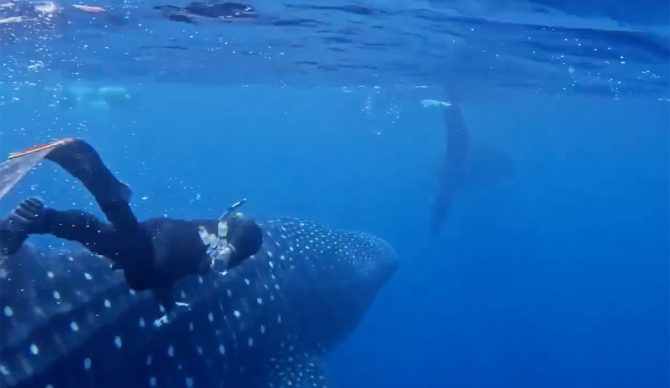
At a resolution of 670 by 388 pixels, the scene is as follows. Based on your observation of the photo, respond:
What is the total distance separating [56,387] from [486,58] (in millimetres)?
18177

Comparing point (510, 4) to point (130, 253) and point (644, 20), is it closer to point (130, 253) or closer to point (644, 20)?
point (644, 20)

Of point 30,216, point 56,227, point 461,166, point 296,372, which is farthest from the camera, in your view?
point 461,166

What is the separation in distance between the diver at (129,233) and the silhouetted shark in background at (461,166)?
828 inches

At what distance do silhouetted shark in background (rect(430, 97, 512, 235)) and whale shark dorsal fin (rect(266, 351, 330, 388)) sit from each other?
61.5 ft

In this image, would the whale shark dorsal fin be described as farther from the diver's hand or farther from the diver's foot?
the diver's hand

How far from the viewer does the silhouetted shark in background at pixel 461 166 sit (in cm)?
2617

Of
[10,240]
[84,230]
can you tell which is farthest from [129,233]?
[10,240]

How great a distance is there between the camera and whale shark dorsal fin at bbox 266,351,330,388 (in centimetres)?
751

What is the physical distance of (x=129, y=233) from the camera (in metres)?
4.90

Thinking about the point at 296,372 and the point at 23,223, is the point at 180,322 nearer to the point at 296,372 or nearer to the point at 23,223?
the point at 23,223

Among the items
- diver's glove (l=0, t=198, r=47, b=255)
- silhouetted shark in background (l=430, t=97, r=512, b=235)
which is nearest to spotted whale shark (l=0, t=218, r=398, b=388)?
diver's glove (l=0, t=198, r=47, b=255)

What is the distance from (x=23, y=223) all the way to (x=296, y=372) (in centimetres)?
394

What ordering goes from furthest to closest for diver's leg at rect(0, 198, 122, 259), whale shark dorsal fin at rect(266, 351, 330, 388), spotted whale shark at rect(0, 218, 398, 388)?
whale shark dorsal fin at rect(266, 351, 330, 388) < spotted whale shark at rect(0, 218, 398, 388) < diver's leg at rect(0, 198, 122, 259)

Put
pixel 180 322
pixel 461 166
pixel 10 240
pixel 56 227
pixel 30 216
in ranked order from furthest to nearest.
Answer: pixel 461 166 → pixel 180 322 → pixel 10 240 → pixel 56 227 → pixel 30 216
